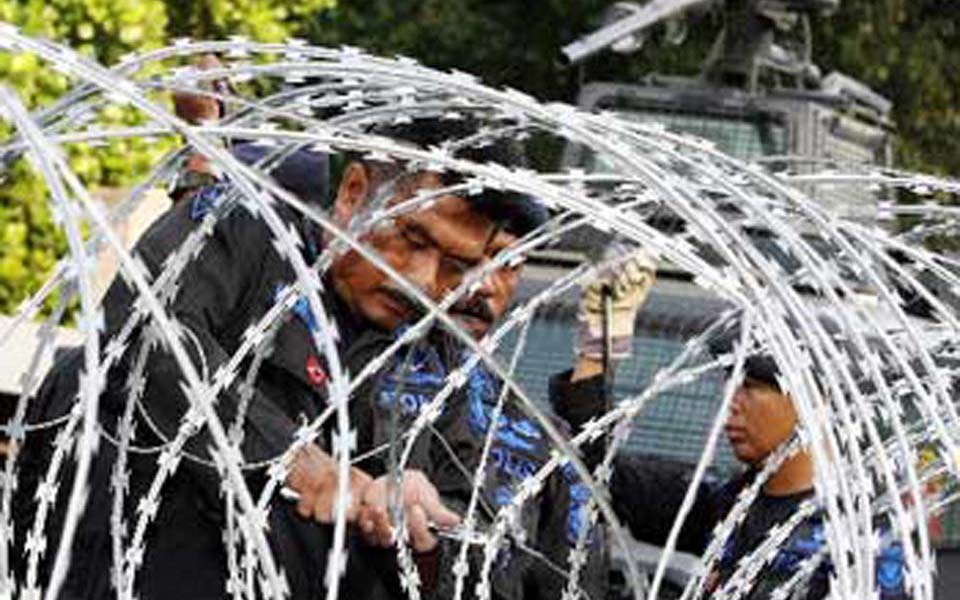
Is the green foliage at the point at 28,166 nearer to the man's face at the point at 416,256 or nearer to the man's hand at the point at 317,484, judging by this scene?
the man's face at the point at 416,256

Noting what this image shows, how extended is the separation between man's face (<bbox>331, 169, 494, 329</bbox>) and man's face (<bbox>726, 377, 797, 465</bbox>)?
3.64 ft

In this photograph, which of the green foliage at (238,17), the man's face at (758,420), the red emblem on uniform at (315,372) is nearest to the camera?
the red emblem on uniform at (315,372)

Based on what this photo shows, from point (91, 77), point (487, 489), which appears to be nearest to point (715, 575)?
point (487, 489)

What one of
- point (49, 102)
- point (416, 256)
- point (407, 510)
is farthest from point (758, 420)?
point (49, 102)

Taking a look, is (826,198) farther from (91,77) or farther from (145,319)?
(91,77)

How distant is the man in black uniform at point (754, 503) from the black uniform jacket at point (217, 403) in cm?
73

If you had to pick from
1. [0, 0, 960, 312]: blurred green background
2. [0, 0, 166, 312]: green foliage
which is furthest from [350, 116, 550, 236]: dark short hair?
[0, 0, 960, 312]: blurred green background

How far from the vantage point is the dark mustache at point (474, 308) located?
5.18 metres

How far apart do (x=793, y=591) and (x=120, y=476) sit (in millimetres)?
1288

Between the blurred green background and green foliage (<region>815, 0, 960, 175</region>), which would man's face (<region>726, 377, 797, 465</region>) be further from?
green foliage (<region>815, 0, 960, 175</region>)

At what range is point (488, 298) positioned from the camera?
519 cm

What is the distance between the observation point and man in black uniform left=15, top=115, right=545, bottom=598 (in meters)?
4.94

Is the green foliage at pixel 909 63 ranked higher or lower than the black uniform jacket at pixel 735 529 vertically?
lower

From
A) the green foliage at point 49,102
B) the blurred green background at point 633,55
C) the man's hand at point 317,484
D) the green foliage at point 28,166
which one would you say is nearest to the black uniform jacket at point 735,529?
the man's hand at point 317,484
